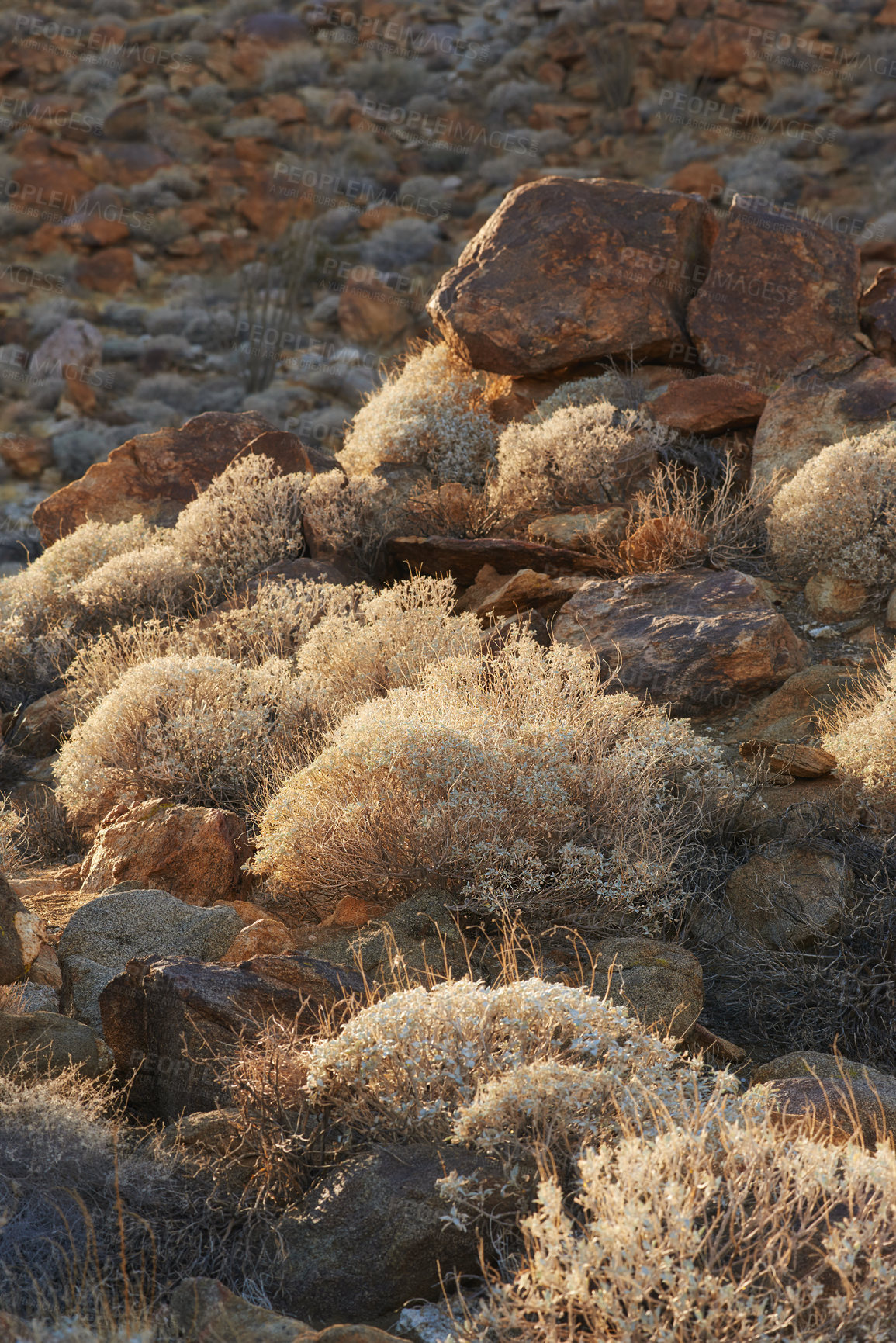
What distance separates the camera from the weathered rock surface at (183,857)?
203 inches

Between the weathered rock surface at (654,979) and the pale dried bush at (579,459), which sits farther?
the pale dried bush at (579,459)

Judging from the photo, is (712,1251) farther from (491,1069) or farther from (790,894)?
(790,894)

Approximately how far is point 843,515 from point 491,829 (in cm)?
366

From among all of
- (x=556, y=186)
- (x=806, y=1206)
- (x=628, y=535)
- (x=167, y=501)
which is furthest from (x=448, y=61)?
(x=806, y=1206)

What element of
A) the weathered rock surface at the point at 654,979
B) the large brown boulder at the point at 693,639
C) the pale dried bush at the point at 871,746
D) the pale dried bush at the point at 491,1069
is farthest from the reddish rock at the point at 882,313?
the pale dried bush at the point at 491,1069

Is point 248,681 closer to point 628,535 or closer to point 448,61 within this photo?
point 628,535

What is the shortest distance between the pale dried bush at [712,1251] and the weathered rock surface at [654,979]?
1147 millimetres

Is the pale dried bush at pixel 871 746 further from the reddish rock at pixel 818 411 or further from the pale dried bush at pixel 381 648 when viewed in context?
the reddish rock at pixel 818 411

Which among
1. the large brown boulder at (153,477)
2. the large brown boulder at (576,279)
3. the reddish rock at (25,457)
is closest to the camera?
the large brown boulder at (576,279)

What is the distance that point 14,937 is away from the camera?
4184 mm

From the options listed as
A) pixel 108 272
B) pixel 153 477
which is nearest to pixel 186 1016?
pixel 153 477

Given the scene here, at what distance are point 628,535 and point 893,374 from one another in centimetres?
272

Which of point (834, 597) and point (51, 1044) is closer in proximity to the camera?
point (51, 1044)

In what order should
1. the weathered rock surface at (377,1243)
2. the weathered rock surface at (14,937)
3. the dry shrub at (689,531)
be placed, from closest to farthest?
the weathered rock surface at (377,1243) < the weathered rock surface at (14,937) < the dry shrub at (689,531)
